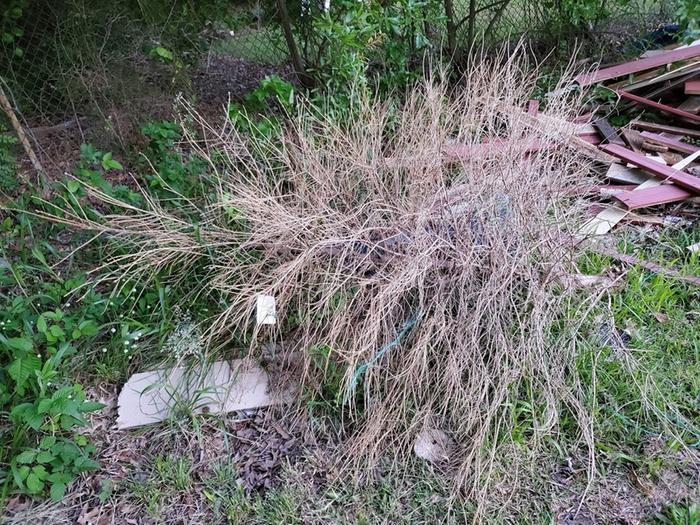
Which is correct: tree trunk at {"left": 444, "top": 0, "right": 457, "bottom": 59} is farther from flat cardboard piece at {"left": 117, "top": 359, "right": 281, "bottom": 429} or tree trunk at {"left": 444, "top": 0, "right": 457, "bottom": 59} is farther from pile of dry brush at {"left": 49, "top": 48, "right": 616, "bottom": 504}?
flat cardboard piece at {"left": 117, "top": 359, "right": 281, "bottom": 429}

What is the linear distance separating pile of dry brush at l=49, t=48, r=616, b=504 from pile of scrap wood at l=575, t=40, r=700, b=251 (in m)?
0.71

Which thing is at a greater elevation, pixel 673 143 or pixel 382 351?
pixel 673 143

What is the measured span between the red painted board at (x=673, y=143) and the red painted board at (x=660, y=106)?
Result: 25 centimetres

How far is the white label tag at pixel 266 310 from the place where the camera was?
226 centimetres

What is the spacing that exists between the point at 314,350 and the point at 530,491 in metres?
1.03

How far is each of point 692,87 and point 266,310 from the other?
392cm

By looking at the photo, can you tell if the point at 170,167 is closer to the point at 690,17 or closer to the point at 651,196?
the point at 651,196

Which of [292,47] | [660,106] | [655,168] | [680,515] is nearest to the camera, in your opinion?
Answer: [680,515]

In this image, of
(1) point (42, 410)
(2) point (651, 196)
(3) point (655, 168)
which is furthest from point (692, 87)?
(1) point (42, 410)

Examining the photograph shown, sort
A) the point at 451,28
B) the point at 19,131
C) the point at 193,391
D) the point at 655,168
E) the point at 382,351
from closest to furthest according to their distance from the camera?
the point at 382,351, the point at 193,391, the point at 19,131, the point at 655,168, the point at 451,28

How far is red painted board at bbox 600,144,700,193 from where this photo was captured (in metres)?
3.32

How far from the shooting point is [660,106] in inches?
160

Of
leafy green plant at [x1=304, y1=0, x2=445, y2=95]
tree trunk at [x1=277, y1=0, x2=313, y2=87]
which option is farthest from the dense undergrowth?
tree trunk at [x1=277, y1=0, x2=313, y2=87]

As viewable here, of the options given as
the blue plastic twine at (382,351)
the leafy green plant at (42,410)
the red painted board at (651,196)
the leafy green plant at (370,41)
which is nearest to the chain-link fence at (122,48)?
the leafy green plant at (370,41)
